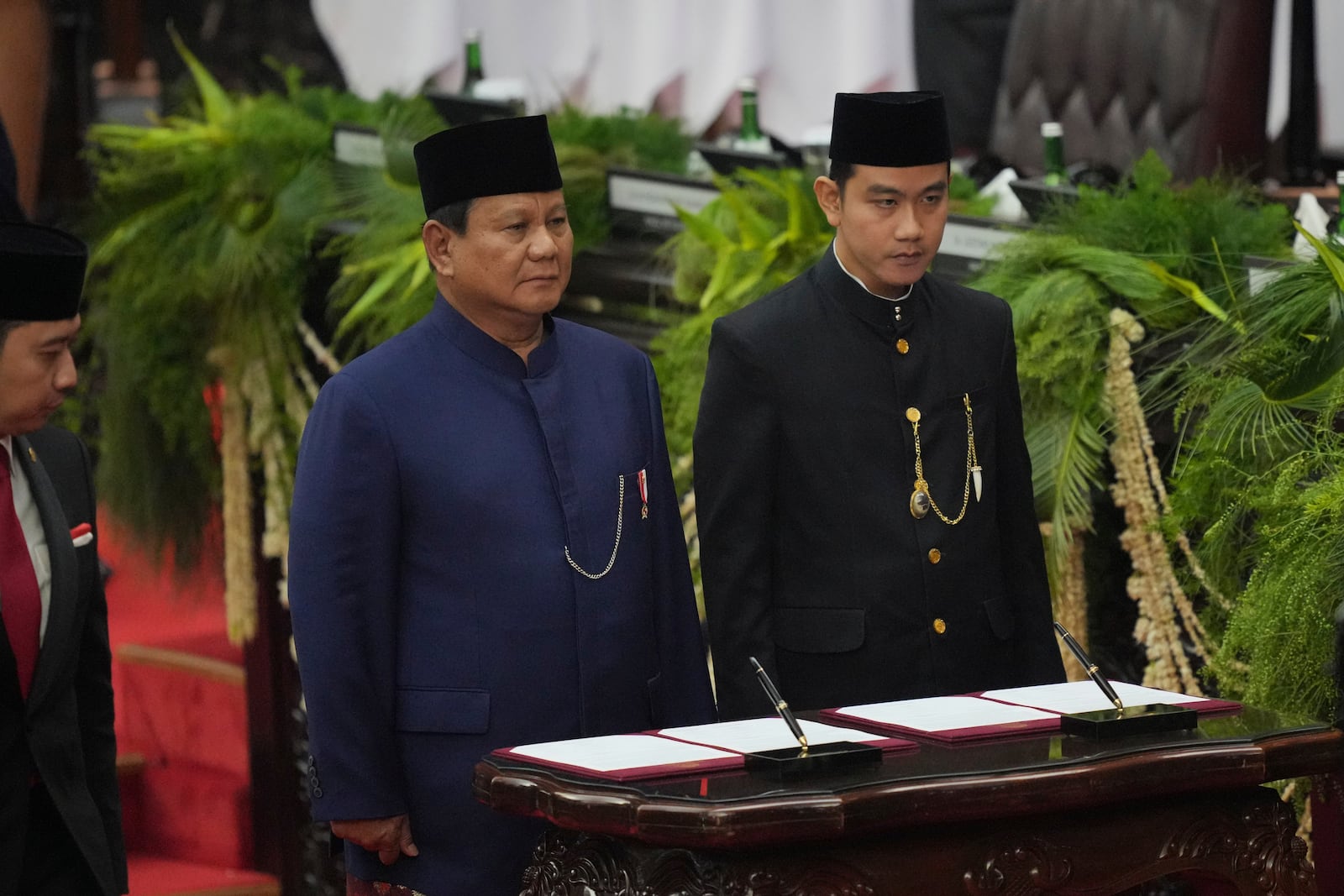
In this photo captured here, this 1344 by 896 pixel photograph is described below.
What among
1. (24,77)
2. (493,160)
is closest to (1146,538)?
(493,160)

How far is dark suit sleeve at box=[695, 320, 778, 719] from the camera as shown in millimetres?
2408

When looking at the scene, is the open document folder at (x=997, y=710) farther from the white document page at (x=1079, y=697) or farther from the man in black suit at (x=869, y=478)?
the man in black suit at (x=869, y=478)

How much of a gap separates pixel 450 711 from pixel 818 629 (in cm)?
46

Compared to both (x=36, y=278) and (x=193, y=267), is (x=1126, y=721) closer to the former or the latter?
(x=36, y=278)

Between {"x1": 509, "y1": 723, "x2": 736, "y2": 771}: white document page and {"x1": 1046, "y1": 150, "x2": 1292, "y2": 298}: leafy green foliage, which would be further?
{"x1": 1046, "y1": 150, "x2": 1292, "y2": 298}: leafy green foliage

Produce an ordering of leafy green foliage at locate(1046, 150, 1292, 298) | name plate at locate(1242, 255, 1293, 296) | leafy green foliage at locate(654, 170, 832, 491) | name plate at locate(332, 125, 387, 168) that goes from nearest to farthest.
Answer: name plate at locate(1242, 255, 1293, 296) < leafy green foliage at locate(1046, 150, 1292, 298) < leafy green foliage at locate(654, 170, 832, 491) < name plate at locate(332, 125, 387, 168)

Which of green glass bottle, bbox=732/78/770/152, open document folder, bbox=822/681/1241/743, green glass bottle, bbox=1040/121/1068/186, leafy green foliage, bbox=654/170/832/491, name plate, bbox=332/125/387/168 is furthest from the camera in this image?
name plate, bbox=332/125/387/168

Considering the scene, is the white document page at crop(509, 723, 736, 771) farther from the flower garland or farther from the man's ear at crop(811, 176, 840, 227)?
the flower garland

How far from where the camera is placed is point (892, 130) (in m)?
2.41

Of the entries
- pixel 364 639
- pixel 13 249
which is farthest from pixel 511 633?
pixel 13 249

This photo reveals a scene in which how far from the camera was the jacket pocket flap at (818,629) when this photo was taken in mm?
2424

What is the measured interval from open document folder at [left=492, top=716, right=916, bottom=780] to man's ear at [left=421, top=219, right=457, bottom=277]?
0.62 metres

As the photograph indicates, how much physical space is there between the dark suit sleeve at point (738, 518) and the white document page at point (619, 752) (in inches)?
13.6

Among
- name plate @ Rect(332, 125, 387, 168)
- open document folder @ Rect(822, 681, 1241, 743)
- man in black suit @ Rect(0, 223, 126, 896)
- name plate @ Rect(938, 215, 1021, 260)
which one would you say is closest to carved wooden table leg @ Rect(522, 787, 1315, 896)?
open document folder @ Rect(822, 681, 1241, 743)
